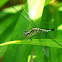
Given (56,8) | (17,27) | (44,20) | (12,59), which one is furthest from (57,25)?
(12,59)

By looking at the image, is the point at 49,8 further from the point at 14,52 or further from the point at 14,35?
the point at 14,52

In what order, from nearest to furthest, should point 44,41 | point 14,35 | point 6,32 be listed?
point 44,41
point 14,35
point 6,32

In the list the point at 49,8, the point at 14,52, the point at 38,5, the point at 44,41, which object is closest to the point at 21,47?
the point at 14,52

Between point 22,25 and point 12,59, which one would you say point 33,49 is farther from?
point 22,25

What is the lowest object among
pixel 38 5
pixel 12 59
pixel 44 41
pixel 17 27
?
pixel 12 59

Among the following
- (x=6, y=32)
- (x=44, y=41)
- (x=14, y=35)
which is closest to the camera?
(x=44, y=41)

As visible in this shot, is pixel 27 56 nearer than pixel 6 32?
Yes

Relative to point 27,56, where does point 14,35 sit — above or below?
above
